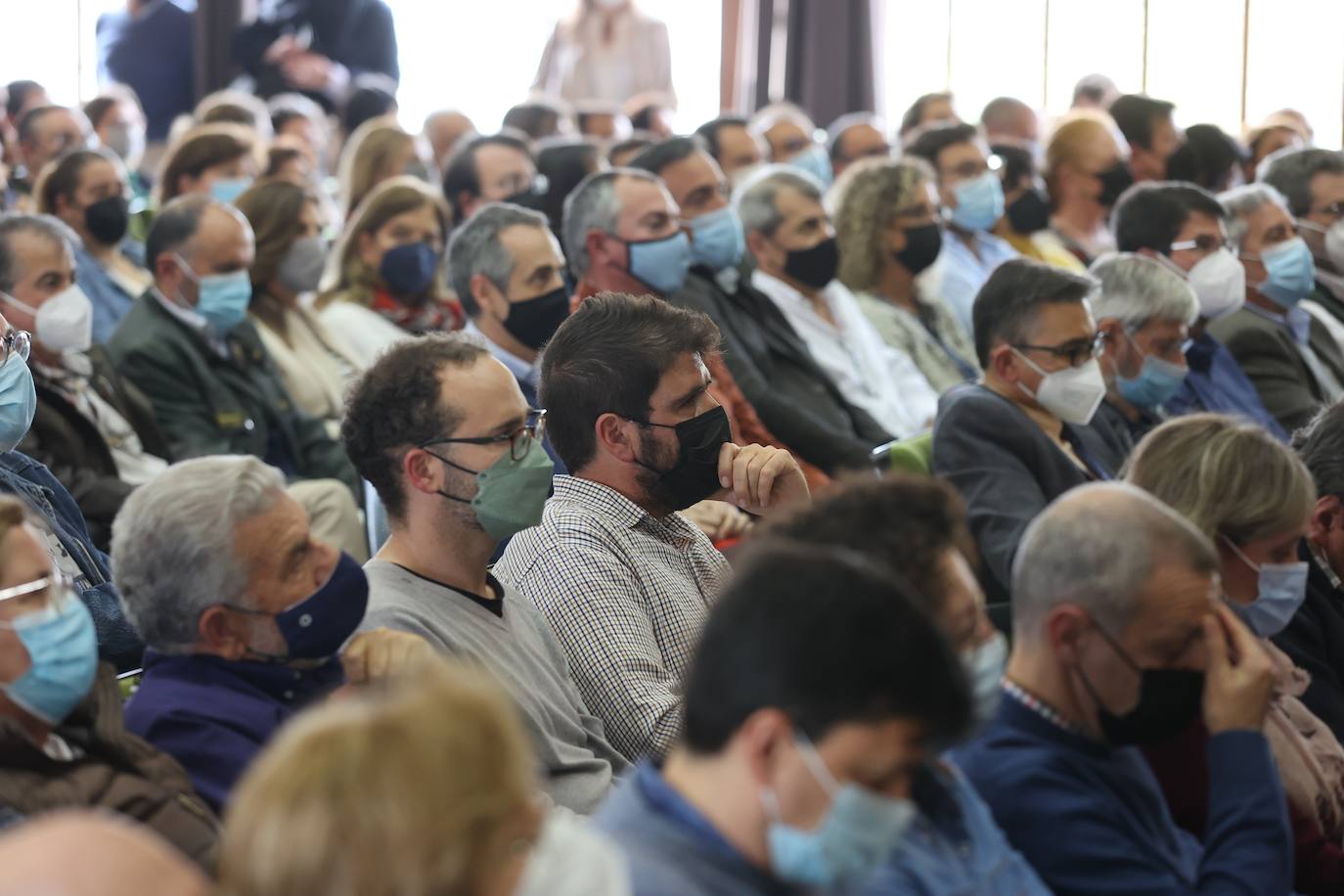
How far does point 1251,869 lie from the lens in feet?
6.98

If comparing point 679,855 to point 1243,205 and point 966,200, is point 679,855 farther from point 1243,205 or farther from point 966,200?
point 966,200

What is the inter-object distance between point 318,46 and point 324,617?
26.9 feet

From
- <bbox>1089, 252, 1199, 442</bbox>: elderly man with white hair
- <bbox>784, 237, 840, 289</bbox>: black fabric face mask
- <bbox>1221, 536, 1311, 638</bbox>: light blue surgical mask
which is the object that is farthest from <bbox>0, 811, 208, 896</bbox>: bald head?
<bbox>784, 237, 840, 289</bbox>: black fabric face mask

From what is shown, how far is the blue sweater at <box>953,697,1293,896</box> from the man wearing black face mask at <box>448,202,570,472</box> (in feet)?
7.56

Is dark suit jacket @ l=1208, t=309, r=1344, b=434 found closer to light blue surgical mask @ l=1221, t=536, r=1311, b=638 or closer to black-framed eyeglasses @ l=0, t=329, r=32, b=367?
light blue surgical mask @ l=1221, t=536, r=1311, b=638

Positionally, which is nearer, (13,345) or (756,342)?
(13,345)

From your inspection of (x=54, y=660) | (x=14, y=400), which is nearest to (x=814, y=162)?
(x=14, y=400)

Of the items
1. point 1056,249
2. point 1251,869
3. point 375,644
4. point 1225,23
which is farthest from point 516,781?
point 1225,23

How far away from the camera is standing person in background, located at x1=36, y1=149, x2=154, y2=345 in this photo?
555 centimetres

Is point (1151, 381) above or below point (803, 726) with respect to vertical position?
below

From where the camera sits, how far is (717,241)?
200 inches

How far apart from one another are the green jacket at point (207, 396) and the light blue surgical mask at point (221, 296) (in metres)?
0.08

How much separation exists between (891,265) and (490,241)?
1720mm

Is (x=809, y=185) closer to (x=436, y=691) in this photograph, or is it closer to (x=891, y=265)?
(x=891, y=265)
